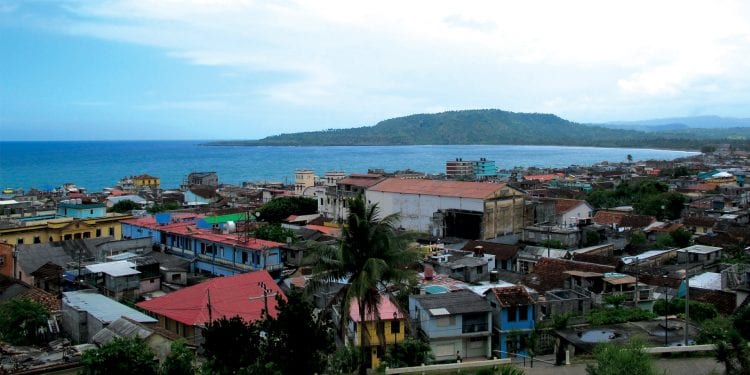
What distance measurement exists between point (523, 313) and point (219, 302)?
10.1 meters

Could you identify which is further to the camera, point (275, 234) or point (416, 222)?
point (416, 222)

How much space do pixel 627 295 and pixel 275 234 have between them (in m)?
19.8

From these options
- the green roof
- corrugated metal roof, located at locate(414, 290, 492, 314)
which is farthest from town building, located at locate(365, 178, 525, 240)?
corrugated metal roof, located at locate(414, 290, 492, 314)

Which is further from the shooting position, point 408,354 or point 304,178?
point 304,178

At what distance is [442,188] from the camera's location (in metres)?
45.8

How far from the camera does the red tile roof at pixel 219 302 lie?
66.7ft

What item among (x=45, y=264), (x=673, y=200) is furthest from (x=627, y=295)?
(x=673, y=200)

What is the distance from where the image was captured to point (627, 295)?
22703mm

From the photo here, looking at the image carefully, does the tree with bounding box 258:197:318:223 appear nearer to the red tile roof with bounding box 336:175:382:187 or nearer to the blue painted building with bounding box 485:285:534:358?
the red tile roof with bounding box 336:175:382:187

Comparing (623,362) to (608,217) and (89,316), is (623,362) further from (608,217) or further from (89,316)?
(608,217)

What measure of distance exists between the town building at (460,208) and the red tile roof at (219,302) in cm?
2101

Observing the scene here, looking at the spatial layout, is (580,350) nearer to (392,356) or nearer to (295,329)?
(392,356)

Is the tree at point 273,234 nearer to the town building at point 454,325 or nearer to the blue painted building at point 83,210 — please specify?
the blue painted building at point 83,210

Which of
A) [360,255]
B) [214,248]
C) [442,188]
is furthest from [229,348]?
[442,188]
